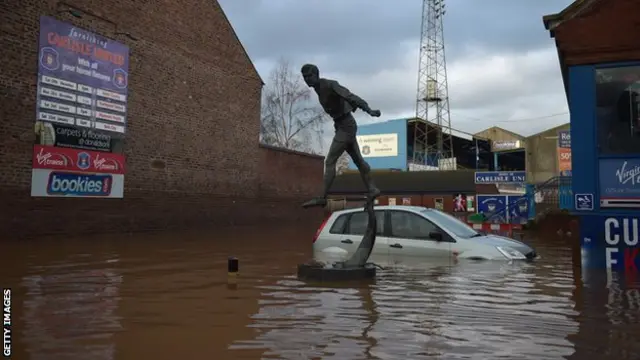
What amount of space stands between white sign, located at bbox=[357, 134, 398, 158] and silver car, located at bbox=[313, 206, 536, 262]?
5224 cm

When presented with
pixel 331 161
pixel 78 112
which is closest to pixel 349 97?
pixel 331 161

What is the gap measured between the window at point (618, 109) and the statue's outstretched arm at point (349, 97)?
3419mm

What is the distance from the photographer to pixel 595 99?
8047 millimetres

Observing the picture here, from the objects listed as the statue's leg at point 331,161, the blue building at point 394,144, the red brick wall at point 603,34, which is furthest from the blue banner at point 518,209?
the blue building at point 394,144

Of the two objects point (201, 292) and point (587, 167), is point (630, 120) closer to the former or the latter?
point (587, 167)

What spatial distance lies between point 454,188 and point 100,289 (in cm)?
3722

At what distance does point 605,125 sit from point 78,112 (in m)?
14.8

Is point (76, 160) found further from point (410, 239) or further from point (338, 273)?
point (338, 273)

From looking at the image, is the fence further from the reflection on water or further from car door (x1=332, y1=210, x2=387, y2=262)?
the reflection on water

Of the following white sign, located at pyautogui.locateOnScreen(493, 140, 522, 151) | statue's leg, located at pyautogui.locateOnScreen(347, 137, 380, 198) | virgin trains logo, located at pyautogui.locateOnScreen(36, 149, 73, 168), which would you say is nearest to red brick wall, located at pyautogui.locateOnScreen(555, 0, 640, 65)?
statue's leg, located at pyautogui.locateOnScreen(347, 137, 380, 198)

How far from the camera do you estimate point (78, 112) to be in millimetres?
17250

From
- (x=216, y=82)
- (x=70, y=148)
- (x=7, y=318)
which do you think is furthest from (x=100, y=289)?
(x=216, y=82)

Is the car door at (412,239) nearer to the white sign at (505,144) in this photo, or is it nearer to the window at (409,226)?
the window at (409,226)

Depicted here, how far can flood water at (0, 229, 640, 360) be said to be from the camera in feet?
13.9
